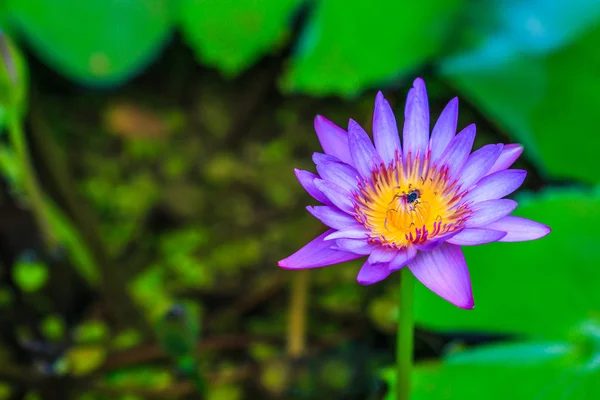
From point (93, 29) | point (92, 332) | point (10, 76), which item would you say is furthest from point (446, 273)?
point (93, 29)

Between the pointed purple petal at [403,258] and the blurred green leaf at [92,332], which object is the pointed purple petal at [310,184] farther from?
the blurred green leaf at [92,332]

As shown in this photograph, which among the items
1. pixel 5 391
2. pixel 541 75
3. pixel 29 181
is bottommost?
pixel 5 391

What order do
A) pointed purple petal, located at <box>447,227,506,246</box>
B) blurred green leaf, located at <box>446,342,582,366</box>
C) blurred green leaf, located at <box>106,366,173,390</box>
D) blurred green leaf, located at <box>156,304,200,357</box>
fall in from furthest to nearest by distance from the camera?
blurred green leaf, located at <box>106,366,173,390</box>, blurred green leaf, located at <box>446,342,582,366</box>, blurred green leaf, located at <box>156,304,200,357</box>, pointed purple petal, located at <box>447,227,506,246</box>

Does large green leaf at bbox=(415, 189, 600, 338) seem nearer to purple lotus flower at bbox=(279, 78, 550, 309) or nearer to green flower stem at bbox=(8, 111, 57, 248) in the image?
purple lotus flower at bbox=(279, 78, 550, 309)

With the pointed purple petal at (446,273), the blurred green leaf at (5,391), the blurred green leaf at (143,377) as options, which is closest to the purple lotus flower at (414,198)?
the pointed purple petal at (446,273)

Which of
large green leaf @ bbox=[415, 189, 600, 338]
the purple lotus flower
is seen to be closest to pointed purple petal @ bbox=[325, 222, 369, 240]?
the purple lotus flower

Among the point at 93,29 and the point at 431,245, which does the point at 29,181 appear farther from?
the point at 431,245

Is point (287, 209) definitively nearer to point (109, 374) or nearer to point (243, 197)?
point (243, 197)
